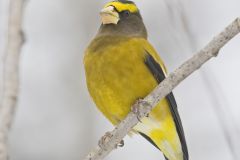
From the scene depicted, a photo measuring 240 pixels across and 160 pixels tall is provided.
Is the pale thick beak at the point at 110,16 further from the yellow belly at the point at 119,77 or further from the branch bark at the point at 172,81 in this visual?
the branch bark at the point at 172,81

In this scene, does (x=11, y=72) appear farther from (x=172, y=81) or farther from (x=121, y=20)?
(x=121, y=20)

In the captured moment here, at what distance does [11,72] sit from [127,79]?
→ 3.15ft

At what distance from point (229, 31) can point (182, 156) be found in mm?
1472

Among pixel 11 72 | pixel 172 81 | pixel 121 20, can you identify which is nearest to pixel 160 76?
pixel 121 20

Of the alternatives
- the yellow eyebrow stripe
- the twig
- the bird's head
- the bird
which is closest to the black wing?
the bird

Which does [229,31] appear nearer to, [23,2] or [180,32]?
[180,32]

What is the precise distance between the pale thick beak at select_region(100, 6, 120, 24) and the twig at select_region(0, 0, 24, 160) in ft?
3.21

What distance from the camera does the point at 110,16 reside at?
3.90 m

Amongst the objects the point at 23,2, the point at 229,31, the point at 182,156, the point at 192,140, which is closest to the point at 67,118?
the point at 192,140

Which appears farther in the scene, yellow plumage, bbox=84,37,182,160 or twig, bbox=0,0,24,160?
yellow plumage, bbox=84,37,182,160

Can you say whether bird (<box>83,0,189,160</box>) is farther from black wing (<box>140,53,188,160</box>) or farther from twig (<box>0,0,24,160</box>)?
twig (<box>0,0,24,160</box>)

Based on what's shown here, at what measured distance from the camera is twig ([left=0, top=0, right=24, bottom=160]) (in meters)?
2.61

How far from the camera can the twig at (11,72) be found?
2.61m

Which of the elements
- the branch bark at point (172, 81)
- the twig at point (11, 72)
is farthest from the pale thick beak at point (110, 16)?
the twig at point (11, 72)
